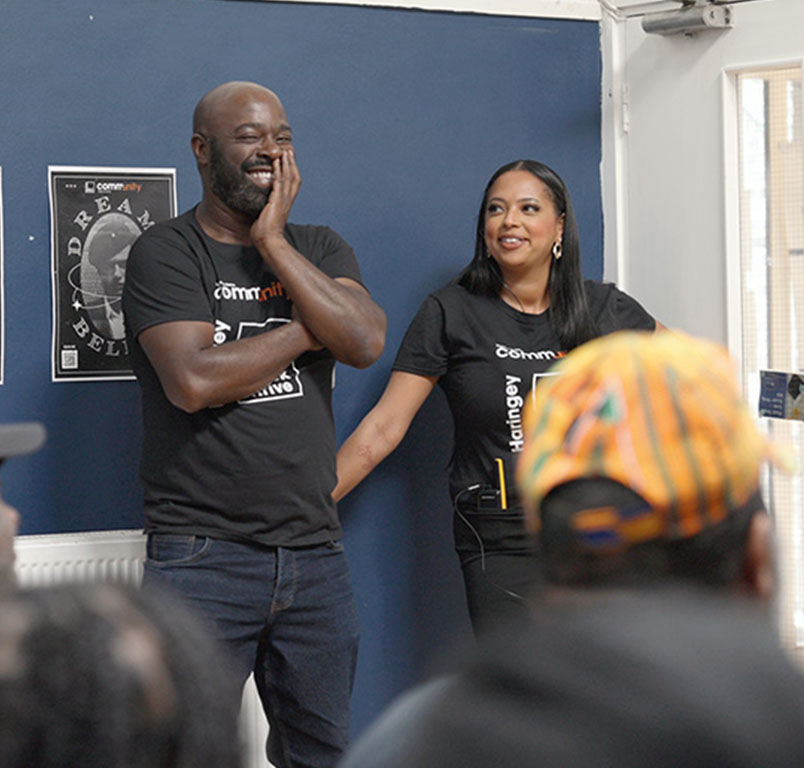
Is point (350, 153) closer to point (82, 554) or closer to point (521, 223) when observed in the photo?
point (521, 223)

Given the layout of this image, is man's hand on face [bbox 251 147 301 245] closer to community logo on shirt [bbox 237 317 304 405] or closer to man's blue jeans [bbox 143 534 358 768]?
community logo on shirt [bbox 237 317 304 405]

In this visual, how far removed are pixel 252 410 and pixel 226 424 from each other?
6 centimetres

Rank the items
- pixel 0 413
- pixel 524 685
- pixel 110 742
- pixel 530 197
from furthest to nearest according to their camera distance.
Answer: pixel 530 197
pixel 0 413
pixel 524 685
pixel 110 742

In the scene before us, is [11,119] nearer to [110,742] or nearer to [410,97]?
[410,97]

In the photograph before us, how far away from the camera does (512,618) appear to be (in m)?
3.21

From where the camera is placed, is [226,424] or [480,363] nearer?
[226,424]

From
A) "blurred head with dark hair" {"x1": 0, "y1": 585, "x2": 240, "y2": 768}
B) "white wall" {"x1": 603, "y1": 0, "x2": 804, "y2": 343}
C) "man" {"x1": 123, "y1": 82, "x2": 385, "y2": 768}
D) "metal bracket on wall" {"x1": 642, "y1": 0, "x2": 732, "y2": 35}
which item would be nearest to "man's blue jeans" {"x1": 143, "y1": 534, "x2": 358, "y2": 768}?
"man" {"x1": 123, "y1": 82, "x2": 385, "y2": 768}

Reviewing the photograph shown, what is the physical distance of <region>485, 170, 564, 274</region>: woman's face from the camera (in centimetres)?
333

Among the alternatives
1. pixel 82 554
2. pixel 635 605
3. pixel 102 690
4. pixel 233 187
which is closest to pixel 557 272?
pixel 233 187

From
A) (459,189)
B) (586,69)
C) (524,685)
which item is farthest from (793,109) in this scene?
(524,685)

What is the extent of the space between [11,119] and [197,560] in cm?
116

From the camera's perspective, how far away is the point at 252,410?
2752mm

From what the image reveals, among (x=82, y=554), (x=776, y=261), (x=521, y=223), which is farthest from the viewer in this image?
(x=776, y=261)

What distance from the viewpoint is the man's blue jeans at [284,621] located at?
2.74 m
